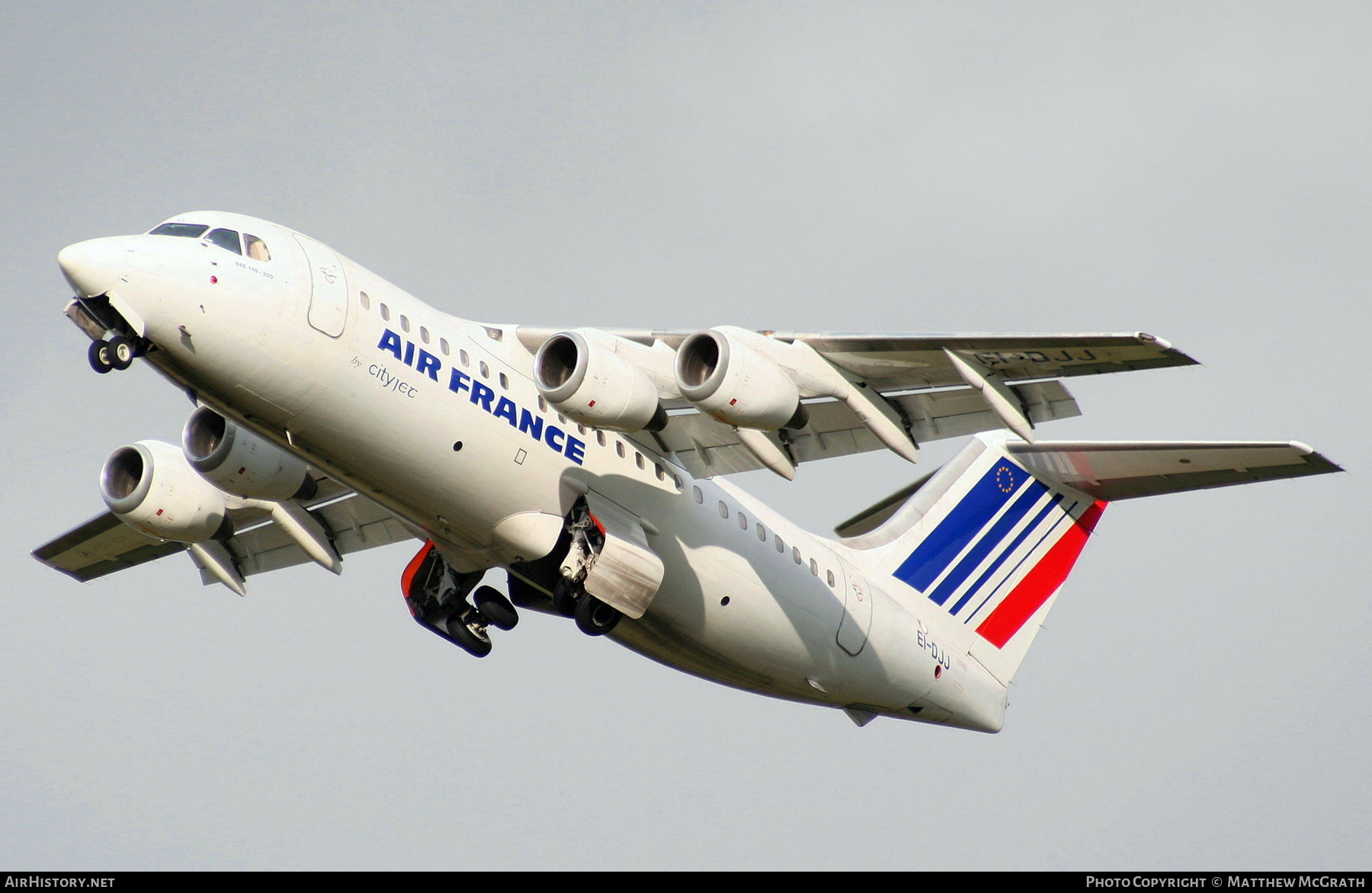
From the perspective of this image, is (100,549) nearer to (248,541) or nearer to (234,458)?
(248,541)

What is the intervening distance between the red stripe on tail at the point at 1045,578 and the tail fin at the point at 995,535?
10 mm

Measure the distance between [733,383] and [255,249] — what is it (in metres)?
3.39

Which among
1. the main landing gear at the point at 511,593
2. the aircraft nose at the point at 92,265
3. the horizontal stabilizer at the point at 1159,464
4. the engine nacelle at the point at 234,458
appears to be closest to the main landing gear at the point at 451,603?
the main landing gear at the point at 511,593

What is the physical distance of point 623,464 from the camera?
1230 centimetres

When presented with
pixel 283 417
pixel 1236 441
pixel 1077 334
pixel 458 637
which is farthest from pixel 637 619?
pixel 1236 441

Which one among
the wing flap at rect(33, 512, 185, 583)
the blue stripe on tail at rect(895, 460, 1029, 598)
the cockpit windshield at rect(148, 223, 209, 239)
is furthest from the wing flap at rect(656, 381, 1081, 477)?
→ the wing flap at rect(33, 512, 185, 583)

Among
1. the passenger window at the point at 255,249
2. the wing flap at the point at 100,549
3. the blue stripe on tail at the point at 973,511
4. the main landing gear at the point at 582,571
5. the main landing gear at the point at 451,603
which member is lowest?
the wing flap at the point at 100,549

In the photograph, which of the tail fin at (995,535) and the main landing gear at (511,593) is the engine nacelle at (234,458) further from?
the tail fin at (995,535)

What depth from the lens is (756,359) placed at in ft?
36.6

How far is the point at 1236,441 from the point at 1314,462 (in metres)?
0.69

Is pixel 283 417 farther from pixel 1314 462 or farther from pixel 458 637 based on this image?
pixel 1314 462

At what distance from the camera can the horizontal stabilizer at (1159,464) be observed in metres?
12.1

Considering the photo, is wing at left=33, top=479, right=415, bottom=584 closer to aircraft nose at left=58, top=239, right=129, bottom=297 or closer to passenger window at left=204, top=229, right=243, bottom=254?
passenger window at left=204, top=229, right=243, bottom=254

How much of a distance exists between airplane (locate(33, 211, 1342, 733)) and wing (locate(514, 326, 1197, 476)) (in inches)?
0.9
